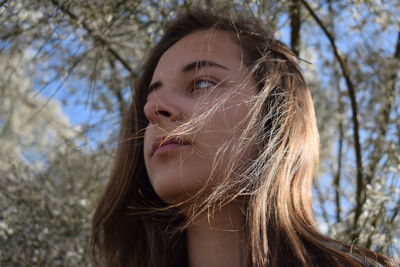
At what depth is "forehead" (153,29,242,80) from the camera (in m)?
2.05

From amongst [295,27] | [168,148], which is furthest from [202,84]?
[295,27]

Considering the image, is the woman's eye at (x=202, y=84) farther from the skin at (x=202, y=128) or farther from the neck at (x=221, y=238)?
the neck at (x=221, y=238)

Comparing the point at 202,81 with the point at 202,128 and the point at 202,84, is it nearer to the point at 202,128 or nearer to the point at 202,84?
the point at 202,84

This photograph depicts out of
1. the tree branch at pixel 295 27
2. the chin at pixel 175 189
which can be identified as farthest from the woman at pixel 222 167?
the tree branch at pixel 295 27

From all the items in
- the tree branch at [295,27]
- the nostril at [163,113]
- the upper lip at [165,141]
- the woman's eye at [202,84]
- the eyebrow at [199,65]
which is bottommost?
the upper lip at [165,141]

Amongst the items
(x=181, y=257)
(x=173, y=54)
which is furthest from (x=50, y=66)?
(x=181, y=257)

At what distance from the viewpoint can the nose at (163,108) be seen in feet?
6.26

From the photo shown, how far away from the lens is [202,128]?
72.1 inches

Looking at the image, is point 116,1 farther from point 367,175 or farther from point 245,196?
point 367,175

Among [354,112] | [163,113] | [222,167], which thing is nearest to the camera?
[222,167]

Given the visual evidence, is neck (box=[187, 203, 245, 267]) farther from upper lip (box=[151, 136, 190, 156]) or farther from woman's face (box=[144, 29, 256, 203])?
upper lip (box=[151, 136, 190, 156])

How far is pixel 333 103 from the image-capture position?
399 cm

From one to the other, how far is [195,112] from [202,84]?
157 mm

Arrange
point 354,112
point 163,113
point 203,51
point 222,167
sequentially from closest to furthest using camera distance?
point 222,167 → point 163,113 → point 203,51 → point 354,112
